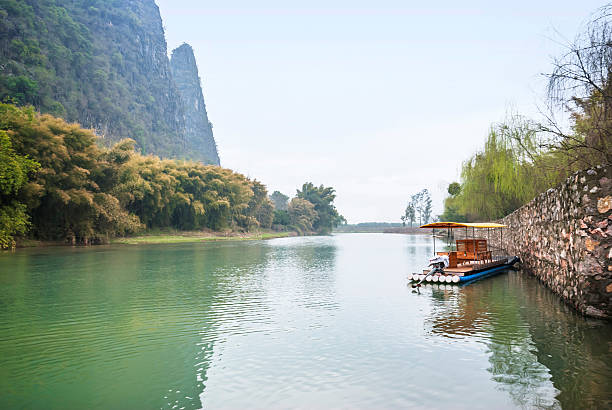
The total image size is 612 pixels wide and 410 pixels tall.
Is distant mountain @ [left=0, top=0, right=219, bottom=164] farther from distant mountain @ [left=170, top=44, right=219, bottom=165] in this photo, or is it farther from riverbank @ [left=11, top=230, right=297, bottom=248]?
distant mountain @ [left=170, top=44, right=219, bottom=165]

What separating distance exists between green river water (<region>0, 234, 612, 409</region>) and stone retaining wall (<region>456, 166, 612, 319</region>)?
0.46 m

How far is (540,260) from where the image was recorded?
13406 mm

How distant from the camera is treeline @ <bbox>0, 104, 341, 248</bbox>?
2959cm

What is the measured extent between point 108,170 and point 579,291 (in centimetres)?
3879

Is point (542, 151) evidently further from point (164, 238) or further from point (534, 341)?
point (164, 238)

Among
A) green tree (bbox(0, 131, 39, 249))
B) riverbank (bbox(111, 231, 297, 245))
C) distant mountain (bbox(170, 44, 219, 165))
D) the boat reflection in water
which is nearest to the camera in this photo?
the boat reflection in water

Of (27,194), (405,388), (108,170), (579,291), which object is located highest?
(108,170)

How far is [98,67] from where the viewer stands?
→ 351ft

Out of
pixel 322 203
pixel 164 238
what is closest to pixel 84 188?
pixel 164 238

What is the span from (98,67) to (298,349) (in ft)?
385

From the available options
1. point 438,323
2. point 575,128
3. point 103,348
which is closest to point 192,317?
point 103,348

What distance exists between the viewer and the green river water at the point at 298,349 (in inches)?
189

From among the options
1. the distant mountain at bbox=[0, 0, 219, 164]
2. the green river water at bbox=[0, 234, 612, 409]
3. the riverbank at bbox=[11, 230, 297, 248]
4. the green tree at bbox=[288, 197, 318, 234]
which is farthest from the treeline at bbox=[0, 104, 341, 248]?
the green tree at bbox=[288, 197, 318, 234]

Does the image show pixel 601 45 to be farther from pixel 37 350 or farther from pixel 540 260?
pixel 37 350
